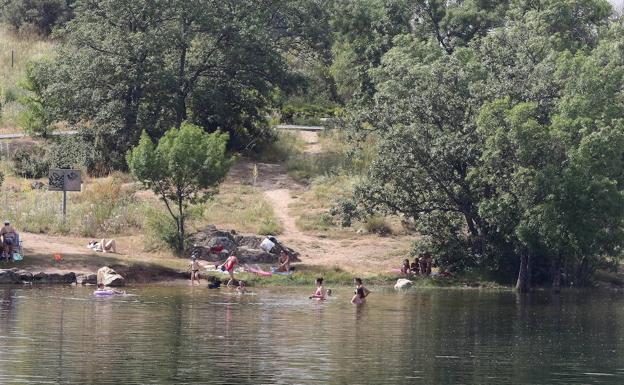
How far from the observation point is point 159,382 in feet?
83.9

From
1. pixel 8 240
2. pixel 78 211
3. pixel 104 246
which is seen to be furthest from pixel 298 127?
pixel 8 240

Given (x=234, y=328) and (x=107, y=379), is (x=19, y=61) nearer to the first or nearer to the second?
(x=234, y=328)

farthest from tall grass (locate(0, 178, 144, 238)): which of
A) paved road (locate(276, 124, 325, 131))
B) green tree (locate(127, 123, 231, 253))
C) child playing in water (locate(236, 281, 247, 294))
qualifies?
paved road (locate(276, 124, 325, 131))

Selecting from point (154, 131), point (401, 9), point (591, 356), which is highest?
point (401, 9)

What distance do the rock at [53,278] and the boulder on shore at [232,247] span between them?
18.5ft

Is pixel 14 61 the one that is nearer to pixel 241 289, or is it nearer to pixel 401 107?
pixel 401 107

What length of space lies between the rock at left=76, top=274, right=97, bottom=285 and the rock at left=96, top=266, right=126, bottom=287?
0.73m

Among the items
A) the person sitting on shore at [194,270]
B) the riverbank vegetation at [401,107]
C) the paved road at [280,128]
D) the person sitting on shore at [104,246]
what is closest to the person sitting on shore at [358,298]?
the riverbank vegetation at [401,107]

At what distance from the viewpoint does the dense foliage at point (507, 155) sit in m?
44.1

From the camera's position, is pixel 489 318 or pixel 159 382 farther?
pixel 489 318

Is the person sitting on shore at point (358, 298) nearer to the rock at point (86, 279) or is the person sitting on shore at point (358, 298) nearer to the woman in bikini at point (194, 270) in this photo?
the woman in bikini at point (194, 270)

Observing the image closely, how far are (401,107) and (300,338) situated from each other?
707 inches

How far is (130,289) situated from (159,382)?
→ 1796 cm

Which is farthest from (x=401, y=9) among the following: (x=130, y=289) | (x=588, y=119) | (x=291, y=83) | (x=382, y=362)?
(x=382, y=362)
